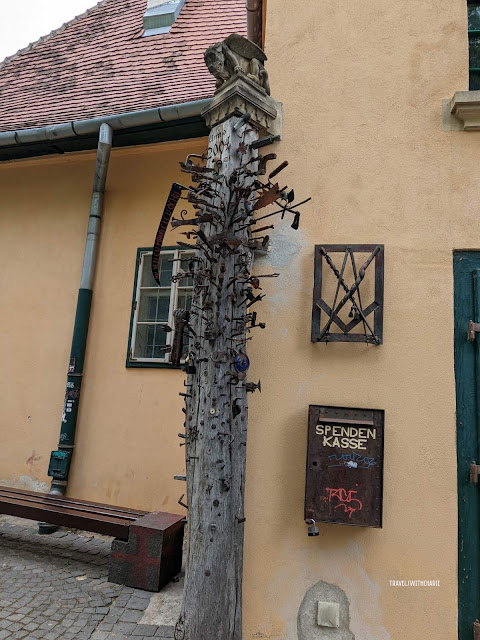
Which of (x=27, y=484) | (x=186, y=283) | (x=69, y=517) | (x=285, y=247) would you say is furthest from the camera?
(x=27, y=484)

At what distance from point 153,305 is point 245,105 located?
3077 millimetres

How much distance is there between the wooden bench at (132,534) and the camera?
3.79 m

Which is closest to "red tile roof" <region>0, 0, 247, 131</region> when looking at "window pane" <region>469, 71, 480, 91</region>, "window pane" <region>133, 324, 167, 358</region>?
"window pane" <region>133, 324, 167, 358</region>

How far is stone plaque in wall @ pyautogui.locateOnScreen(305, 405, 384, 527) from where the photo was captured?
2.70 metres

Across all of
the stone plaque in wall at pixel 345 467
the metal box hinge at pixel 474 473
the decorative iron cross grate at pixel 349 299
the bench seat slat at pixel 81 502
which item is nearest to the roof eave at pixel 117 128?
the decorative iron cross grate at pixel 349 299

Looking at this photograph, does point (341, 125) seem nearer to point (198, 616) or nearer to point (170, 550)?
point (198, 616)

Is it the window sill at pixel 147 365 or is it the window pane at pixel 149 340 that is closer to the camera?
the window sill at pixel 147 365

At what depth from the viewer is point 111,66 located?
6633 mm

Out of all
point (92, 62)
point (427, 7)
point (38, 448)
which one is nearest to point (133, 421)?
point (38, 448)

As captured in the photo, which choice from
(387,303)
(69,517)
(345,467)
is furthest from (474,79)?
(69,517)

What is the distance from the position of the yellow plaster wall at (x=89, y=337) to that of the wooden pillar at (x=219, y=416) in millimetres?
2471

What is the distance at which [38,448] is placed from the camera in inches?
224

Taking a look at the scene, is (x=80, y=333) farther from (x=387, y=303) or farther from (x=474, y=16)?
(x=474, y=16)

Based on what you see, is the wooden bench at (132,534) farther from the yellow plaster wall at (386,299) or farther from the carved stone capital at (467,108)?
the carved stone capital at (467,108)
